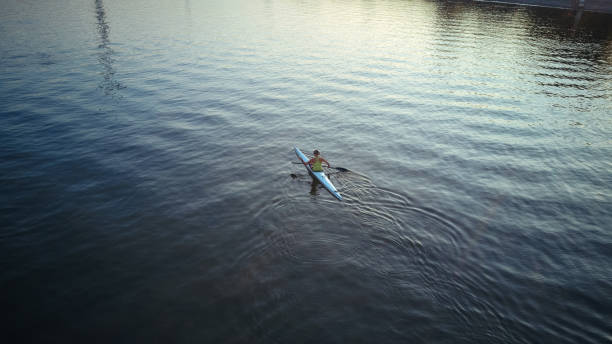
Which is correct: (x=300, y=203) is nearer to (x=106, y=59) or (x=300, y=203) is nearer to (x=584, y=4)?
(x=106, y=59)

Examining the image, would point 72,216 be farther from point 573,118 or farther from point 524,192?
point 573,118

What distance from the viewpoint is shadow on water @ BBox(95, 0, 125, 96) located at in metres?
43.1

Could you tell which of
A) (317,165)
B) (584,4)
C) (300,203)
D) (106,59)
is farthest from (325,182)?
(584,4)

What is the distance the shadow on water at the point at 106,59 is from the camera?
43138 mm

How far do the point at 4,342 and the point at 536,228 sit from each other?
1055 inches

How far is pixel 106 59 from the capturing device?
55.0m

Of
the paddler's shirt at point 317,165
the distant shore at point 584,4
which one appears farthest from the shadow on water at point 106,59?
the distant shore at point 584,4

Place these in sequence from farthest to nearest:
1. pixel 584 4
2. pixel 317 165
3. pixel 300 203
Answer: pixel 584 4 < pixel 317 165 < pixel 300 203

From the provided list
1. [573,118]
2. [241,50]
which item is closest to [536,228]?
[573,118]

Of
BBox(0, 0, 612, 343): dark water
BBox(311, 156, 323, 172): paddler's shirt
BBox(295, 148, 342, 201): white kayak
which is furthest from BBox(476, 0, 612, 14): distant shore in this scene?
BBox(295, 148, 342, 201): white kayak

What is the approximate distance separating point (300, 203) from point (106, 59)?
158ft

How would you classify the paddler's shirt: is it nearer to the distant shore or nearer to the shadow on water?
the shadow on water

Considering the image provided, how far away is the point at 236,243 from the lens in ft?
64.1

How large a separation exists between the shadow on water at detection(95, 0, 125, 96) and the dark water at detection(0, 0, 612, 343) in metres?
0.57
